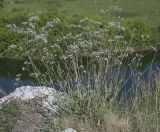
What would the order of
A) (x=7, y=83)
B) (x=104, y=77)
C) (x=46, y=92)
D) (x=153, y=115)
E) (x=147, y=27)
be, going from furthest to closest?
(x=147, y=27)
(x=7, y=83)
(x=46, y=92)
(x=104, y=77)
(x=153, y=115)

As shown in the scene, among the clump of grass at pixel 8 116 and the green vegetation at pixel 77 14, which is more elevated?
the clump of grass at pixel 8 116

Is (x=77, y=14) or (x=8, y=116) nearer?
(x=8, y=116)

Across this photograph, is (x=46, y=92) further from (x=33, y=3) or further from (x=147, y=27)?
(x=33, y=3)

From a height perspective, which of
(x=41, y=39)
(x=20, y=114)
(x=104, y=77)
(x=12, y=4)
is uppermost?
(x=41, y=39)

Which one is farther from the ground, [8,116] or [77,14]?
[8,116]

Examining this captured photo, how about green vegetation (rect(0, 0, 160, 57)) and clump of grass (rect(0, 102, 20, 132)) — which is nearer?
clump of grass (rect(0, 102, 20, 132))

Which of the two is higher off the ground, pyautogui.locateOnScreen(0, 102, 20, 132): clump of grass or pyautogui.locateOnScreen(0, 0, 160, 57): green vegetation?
pyautogui.locateOnScreen(0, 102, 20, 132): clump of grass

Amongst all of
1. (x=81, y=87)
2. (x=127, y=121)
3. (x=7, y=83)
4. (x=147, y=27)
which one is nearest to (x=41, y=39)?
(x=81, y=87)

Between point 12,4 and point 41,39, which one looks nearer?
point 41,39

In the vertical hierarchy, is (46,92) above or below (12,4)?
above

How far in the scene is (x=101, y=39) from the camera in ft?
26.8

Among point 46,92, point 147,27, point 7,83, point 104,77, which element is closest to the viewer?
point 104,77

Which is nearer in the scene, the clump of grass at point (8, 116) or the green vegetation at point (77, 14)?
the clump of grass at point (8, 116)

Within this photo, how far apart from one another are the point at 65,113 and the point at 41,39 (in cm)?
103
